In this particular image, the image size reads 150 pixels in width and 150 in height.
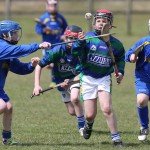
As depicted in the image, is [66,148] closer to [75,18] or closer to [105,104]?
[105,104]

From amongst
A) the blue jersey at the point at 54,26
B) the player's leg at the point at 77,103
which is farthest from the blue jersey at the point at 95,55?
the blue jersey at the point at 54,26

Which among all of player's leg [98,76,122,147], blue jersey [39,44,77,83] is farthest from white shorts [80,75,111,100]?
blue jersey [39,44,77,83]

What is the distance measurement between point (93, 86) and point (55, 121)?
2.42 metres

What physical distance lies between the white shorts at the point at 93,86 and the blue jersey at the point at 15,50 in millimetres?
815

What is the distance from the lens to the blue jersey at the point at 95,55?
7.81 m

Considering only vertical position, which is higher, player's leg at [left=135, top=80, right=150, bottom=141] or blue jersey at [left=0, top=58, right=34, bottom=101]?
blue jersey at [left=0, top=58, right=34, bottom=101]

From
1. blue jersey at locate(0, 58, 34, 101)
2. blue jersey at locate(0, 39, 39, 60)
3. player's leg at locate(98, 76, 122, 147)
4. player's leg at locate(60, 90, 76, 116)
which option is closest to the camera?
blue jersey at locate(0, 39, 39, 60)

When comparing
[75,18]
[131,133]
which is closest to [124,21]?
[75,18]

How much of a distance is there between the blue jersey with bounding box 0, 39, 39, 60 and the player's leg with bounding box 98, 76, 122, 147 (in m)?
0.93

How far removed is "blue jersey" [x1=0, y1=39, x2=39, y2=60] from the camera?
7.58 m

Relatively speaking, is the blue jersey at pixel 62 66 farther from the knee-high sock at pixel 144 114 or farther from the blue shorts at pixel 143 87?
the knee-high sock at pixel 144 114

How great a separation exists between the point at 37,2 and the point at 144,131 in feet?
83.9

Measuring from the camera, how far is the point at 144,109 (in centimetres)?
850

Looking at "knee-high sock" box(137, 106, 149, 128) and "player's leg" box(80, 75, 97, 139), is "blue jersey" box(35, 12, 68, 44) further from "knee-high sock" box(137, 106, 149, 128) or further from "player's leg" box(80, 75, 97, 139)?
"player's leg" box(80, 75, 97, 139)
